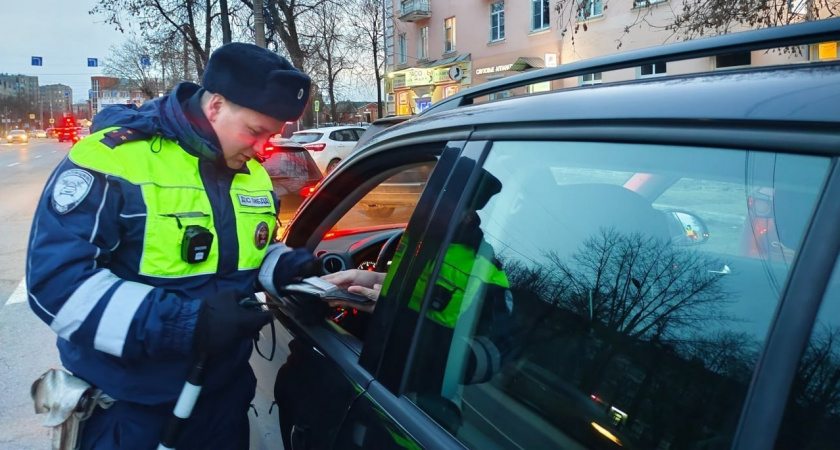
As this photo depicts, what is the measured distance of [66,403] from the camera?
1.68 metres

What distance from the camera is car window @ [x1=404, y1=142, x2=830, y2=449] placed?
0.85 m

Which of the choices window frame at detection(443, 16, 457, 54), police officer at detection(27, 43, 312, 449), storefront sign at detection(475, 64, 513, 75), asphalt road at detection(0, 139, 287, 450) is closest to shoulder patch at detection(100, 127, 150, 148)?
police officer at detection(27, 43, 312, 449)

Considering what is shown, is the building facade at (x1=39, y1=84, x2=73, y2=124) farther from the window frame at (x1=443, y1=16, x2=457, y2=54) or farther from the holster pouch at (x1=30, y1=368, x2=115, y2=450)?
the holster pouch at (x1=30, y1=368, x2=115, y2=450)

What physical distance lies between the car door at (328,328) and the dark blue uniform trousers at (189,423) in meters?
0.15

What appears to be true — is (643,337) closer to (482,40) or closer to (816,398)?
(816,398)

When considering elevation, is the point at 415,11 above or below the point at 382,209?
above

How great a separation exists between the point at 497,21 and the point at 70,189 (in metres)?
26.0

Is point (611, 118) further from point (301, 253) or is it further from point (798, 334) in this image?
point (301, 253)

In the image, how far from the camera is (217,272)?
6.03ft

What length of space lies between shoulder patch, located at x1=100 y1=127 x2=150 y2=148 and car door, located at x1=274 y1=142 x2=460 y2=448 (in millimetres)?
621

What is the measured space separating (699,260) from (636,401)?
0.24m

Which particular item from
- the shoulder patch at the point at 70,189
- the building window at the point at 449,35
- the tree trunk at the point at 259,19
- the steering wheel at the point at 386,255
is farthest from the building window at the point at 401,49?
the shoulder patch at the point at 70,189

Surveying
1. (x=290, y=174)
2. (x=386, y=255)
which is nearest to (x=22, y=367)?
(x=386, y=255)

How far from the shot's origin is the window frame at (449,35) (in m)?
29.2
